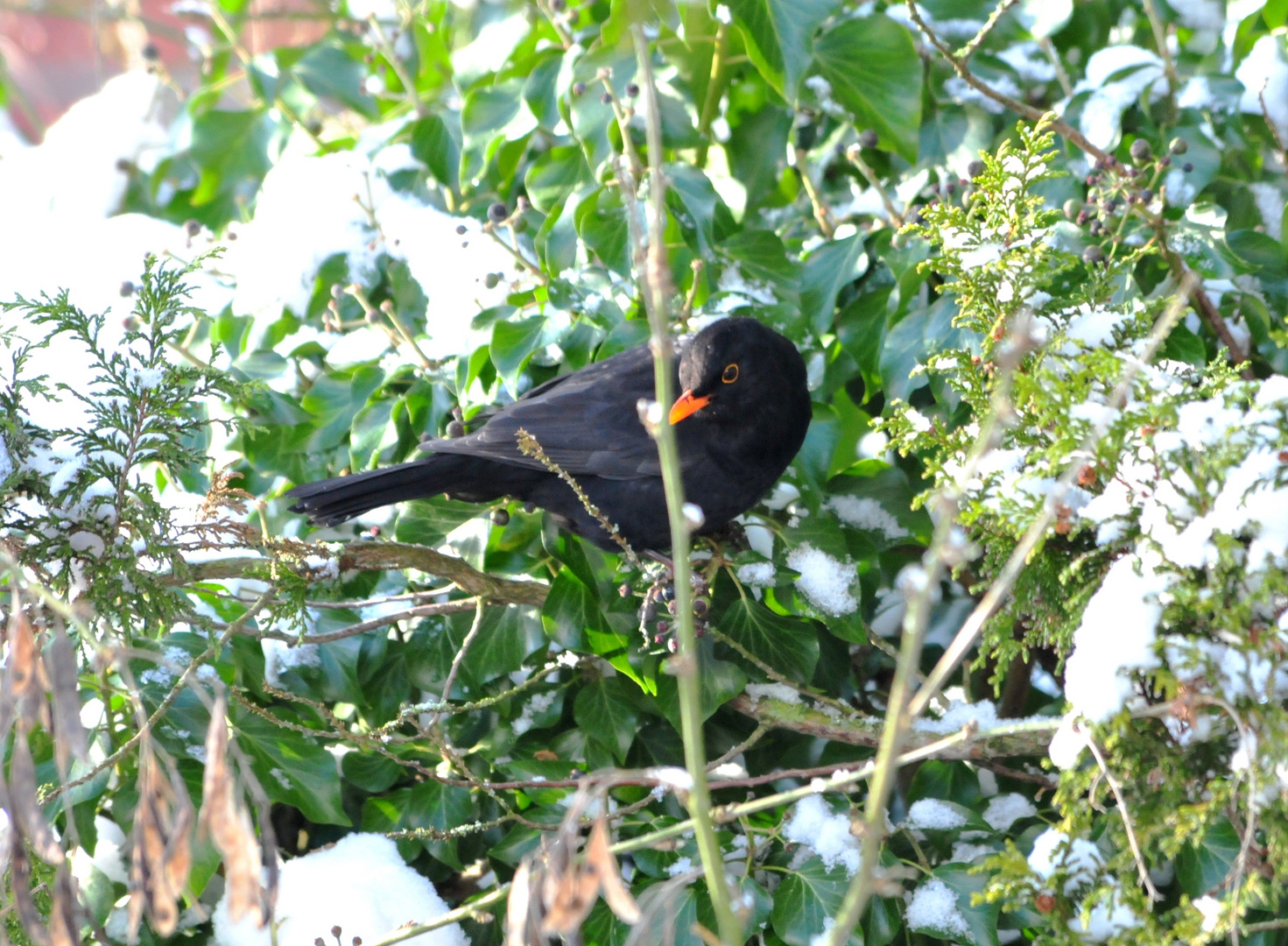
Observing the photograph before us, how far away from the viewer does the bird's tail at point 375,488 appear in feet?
8.44

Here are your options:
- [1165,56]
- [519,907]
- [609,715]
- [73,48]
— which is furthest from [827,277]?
[73,48]

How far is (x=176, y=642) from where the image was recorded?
7.91ft

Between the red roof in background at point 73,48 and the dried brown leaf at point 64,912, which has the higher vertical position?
the red roof in background at point 73,48

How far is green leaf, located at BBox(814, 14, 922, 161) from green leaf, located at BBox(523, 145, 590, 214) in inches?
24.2

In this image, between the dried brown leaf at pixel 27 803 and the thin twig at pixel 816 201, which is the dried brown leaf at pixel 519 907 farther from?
the thin twig at pixel 816 201

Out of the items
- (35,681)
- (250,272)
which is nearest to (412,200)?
(250,272)

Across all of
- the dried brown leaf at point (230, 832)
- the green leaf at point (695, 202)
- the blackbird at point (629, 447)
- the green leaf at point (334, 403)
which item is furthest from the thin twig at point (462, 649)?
the dried brown leaf at point (230, 832)

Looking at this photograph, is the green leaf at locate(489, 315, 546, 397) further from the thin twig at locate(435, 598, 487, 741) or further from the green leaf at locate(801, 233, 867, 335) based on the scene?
the green leaf at locate(801, 233, 867, 335)

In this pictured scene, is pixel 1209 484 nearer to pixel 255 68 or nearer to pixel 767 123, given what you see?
pixel 767 123

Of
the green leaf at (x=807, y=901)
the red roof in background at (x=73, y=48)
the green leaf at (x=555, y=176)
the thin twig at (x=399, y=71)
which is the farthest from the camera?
the red roof in background at (x=73, y=48)

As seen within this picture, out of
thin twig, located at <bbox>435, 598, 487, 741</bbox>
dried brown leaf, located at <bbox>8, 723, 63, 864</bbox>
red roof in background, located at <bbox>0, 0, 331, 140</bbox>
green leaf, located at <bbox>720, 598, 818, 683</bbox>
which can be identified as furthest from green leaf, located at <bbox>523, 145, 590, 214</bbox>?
red roof in background, located at <bbox>0, 0, 331, 140</bbox>

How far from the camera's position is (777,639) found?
2365 millimetres

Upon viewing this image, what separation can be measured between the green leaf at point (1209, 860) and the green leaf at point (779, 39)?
1.58 m

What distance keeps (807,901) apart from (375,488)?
125 cm
